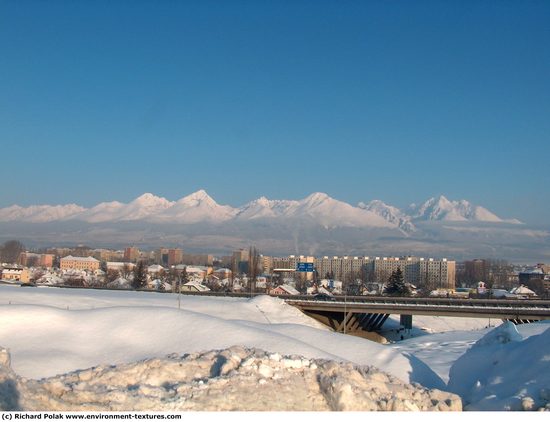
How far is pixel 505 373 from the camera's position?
579 inches

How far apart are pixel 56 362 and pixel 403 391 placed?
9.07 metres

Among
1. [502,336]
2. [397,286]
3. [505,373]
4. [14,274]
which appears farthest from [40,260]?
[505,373]

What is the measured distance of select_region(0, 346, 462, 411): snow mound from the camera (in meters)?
10.5

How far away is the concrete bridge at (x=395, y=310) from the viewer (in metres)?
49.9

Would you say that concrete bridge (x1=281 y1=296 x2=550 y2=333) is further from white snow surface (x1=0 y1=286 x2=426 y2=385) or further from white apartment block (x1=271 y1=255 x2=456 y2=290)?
white apartment block (x1=271 y1=255 x2=456 y2=290)

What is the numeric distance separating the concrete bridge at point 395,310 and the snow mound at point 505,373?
34015 millimetres

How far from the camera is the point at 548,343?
14672 millimetres

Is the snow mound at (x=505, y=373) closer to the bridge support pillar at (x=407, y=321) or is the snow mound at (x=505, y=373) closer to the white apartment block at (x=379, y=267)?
the bridge support pillar at (x=407, y=321)

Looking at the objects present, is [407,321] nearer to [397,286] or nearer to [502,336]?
[397,286]

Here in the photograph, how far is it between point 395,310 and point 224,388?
42.3 metres

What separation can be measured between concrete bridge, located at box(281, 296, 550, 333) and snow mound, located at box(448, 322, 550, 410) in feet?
112

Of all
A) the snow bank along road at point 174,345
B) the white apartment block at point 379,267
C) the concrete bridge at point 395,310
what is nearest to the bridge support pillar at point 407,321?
the concrete bridge at point 395,310

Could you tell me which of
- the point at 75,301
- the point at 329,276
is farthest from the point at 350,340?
the point at 329,276

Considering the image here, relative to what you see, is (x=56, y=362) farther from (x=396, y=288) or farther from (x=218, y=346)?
(x=396, y=288)
